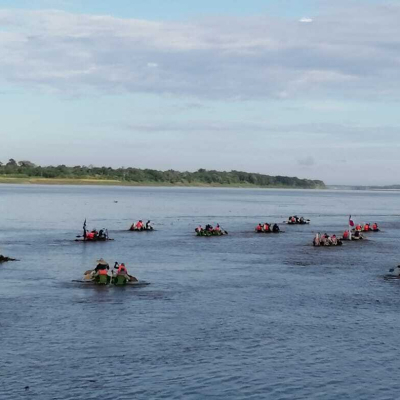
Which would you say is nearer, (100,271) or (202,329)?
(202,329)

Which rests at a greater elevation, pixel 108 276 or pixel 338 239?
pixel 338 239

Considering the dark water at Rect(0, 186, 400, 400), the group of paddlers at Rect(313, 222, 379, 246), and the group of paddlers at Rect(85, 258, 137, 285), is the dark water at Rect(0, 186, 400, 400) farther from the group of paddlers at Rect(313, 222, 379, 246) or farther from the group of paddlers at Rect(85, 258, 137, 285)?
the group of paddlers at Rect(313, 222, 379, 246)

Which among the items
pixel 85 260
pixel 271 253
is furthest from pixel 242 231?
pixel 85 260

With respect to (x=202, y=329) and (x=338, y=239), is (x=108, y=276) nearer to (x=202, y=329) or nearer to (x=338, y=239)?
(x=202, y=329)

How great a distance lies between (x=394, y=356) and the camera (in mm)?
33375

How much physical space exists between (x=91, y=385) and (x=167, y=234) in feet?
235

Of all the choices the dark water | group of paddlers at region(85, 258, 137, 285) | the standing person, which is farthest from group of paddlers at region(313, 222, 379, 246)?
the standing person

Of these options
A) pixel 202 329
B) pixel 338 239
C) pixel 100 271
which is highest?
pixel 338 239

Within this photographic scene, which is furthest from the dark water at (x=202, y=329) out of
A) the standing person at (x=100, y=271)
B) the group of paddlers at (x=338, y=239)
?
the group of paddlers at (x=338, y=239)

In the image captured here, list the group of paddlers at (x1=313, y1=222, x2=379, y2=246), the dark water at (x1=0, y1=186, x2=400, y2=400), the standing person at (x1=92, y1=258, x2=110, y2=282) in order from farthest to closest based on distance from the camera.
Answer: the group of paddlers at (x1=313, y1=222, x2=379, y2=246) → the standing person at (x1=92, y1=258, x2=110, y2=282) → the dark water at (x1=0, y1=186, x2=400, y2=400)

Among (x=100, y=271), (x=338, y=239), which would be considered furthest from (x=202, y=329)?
(x=338, y=239)

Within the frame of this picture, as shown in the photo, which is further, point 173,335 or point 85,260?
point 85,260

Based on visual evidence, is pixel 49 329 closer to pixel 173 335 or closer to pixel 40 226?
pixel 173 335

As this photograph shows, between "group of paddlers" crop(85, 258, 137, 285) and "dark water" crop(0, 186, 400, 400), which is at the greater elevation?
"group of paddlers" crop(85, 258, 137, 285)
